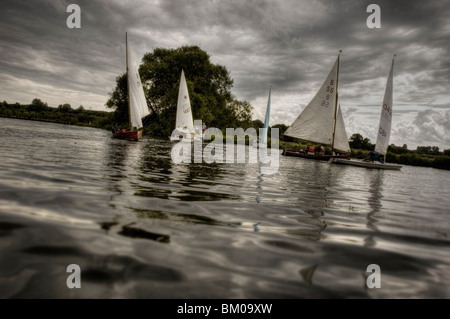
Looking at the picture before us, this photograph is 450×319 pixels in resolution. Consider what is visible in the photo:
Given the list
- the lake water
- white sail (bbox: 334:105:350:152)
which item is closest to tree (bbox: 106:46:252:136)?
white sail (bbox: 334:105:350:152)

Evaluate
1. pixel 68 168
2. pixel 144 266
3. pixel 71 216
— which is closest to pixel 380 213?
pixel 144 266

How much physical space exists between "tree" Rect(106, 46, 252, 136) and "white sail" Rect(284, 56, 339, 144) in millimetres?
22708

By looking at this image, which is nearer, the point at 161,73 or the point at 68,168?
the point at 68,168

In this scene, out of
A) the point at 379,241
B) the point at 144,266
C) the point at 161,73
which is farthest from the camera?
the point at 161,73

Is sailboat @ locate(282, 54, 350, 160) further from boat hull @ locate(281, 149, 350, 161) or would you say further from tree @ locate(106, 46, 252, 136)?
tree @ locate(106, 46, 252, 136)

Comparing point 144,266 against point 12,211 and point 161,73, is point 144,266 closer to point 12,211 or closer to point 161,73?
point 12,211

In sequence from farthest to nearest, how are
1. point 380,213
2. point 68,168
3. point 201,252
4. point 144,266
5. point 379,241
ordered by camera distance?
point 68,168 → point 380,213 → point 379,241 → point 201,252 → point 144,266

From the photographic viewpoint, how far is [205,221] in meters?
4.03

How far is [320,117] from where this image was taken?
32.7 meters

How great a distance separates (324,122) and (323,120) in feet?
1.02

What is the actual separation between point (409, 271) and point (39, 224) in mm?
4542

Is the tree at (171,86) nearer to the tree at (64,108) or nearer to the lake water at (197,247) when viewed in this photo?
the lake water at (197,247)

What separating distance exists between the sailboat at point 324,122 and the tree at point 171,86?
22.9m

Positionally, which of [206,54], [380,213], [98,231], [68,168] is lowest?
[380,213]
